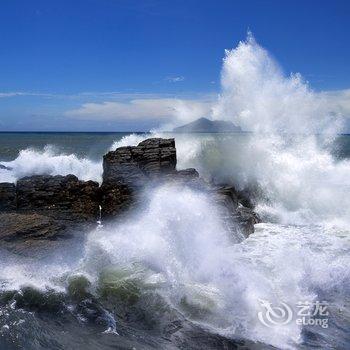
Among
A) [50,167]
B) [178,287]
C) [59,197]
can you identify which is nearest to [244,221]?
[178,287]

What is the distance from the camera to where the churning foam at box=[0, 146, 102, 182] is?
78.0ft

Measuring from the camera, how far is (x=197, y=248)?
10508 millimetres

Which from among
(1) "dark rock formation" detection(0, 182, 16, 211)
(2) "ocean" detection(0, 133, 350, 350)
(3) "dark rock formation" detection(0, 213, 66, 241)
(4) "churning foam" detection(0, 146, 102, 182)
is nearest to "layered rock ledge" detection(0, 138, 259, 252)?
(1) "dark rock formation" detection(0, 182, 16, 211)

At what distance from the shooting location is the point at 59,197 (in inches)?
528

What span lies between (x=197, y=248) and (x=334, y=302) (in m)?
3.21

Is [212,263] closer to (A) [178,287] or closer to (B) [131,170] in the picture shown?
(A) [178,287]

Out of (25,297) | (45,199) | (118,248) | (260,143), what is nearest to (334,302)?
(118,248)

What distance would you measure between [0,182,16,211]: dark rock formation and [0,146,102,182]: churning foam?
9058 mm

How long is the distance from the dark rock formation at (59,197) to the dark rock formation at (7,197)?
5.9 inches

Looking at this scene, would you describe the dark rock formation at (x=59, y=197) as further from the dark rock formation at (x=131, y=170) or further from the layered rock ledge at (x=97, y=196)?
the dark rock formation at (x=131, y=170)

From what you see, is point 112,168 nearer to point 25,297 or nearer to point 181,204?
point 181,204

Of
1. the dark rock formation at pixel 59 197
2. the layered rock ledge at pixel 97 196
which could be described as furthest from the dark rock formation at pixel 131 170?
the dark rock formation at pixel 59 197

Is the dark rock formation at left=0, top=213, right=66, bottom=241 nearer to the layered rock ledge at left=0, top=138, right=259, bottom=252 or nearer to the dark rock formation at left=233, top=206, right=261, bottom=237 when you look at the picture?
the layered rock ledge at left=0, top=138, right=259, bottom=252

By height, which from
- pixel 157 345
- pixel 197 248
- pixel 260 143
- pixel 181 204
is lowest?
pixel 157 345
